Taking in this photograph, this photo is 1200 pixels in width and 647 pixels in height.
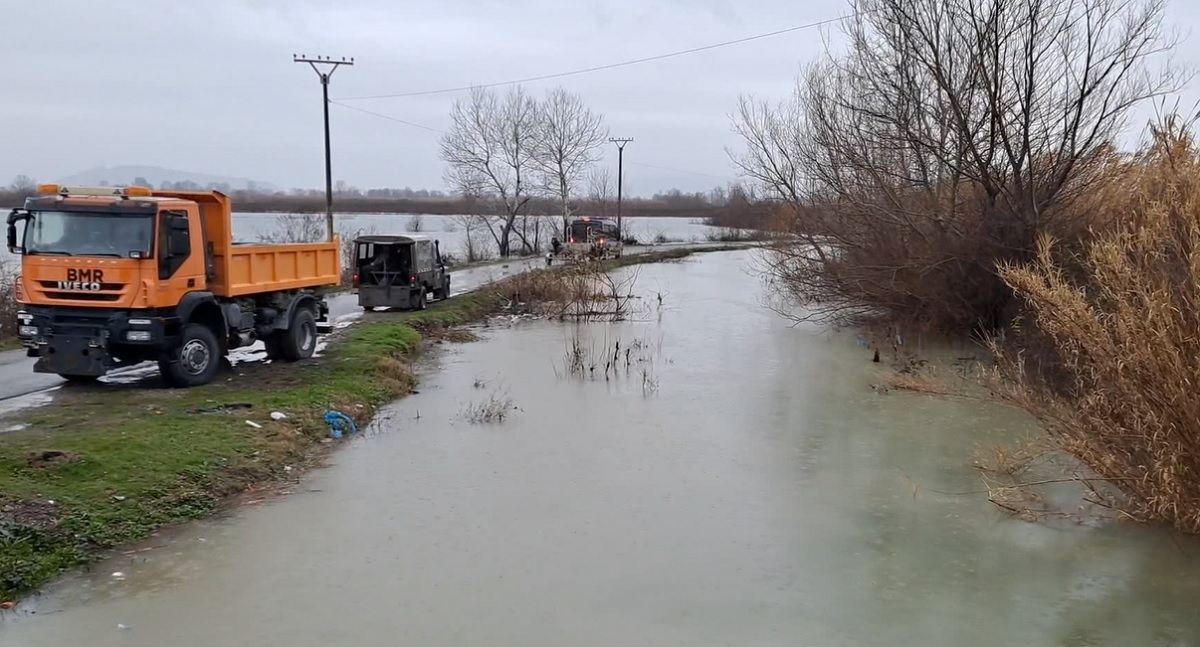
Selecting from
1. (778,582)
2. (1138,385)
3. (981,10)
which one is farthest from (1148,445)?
(981,10)

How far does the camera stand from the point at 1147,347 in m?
8.02

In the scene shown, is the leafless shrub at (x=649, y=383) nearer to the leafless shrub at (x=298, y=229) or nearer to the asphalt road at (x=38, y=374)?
the asphalt road at (x=38, y=374)

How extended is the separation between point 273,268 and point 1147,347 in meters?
12.2

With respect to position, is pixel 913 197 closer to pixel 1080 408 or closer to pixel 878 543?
pixel 1080 408

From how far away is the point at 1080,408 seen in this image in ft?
30.7

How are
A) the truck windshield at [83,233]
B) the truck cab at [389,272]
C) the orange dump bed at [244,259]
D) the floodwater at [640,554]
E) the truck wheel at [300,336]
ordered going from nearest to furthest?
1. the floodwater at [640,554]
2. the truck windshield at [83,233]
3. the orange dump bed at [244,259]
4. the truck wheel at [300,336]
5. the truck cab at [389,272]

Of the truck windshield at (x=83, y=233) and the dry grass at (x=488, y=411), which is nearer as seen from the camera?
the truck windshield at (x=83, y=233)

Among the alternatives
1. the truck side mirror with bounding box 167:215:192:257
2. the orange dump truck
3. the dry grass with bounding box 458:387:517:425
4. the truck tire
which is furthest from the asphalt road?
the dry grass with bounding box 458:387:517:425

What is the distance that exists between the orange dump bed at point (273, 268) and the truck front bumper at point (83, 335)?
5.35 feet

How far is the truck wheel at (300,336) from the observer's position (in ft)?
52.2

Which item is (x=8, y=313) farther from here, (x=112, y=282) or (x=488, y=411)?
(x=488, y=411)

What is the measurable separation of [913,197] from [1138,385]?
41.0ft

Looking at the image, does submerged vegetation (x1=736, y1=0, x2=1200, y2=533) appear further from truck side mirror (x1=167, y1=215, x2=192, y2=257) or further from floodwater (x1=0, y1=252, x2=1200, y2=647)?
truck side mirror (x1=167, y1=215, x2=192, y2=257)

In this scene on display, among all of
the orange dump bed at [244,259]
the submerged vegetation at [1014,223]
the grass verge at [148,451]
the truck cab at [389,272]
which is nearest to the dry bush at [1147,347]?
the submerged vegetation at [1014,223]
